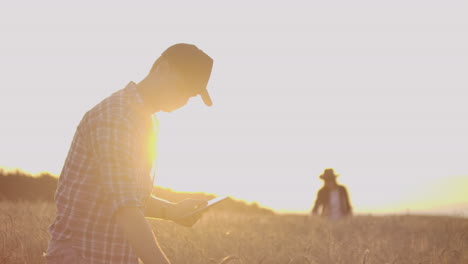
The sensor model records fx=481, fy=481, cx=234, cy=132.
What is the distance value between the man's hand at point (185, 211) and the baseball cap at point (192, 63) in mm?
927

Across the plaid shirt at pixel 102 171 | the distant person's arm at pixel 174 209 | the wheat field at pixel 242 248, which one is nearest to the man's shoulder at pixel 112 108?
the plaid shirt at pixel 102 171

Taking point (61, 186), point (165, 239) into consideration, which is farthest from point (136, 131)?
point (165, 239)

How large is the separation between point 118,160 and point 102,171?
0.31 feet

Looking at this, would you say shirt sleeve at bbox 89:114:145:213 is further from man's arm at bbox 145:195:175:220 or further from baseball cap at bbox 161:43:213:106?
man's arm at bbox 145:195:175:220

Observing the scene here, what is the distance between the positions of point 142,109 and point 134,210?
1.83 ft

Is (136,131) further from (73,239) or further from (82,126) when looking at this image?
(73,239)

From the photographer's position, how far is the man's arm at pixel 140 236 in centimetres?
208

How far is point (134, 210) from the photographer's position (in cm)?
215

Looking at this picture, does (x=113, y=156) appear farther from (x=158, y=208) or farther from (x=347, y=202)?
(x=347, y=202)

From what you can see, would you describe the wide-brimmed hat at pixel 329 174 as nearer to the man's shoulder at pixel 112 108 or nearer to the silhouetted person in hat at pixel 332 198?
the silhouetted person in hat at pixel 332 198

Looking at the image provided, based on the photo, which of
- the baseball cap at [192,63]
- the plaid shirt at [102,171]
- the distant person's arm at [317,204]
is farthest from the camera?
the distant person's arm at [317,204]

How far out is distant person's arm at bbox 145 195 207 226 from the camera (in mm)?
3170

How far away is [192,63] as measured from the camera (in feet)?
8.00

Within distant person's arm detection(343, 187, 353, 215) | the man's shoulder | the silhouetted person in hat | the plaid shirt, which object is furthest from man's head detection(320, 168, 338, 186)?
the man's shoulder
